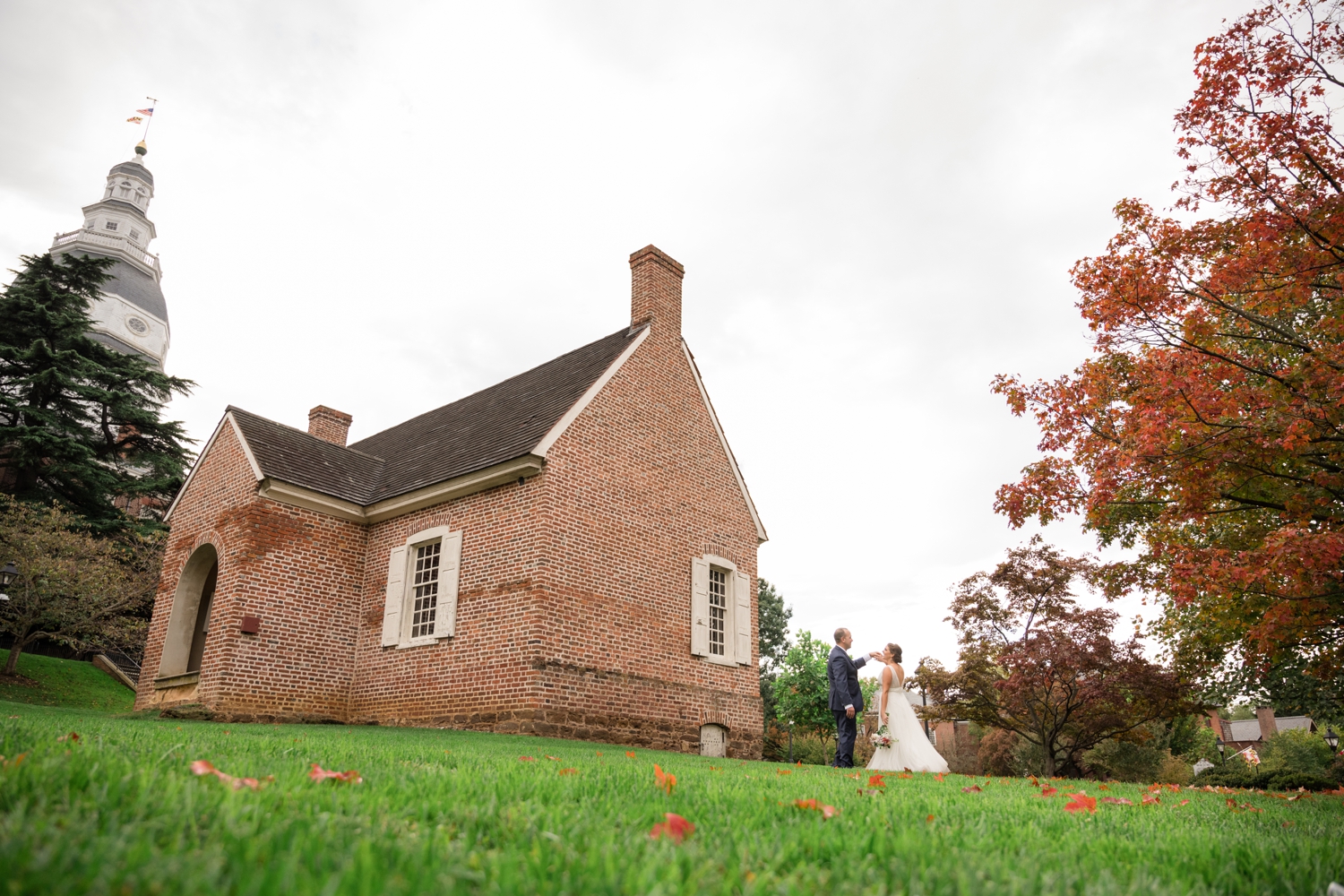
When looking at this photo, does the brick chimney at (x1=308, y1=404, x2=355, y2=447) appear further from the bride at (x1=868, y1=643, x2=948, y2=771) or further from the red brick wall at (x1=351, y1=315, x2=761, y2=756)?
the bride at (x1=868, y1=643, x2=948, y2=771)

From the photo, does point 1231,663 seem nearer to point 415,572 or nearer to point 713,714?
point 713,714

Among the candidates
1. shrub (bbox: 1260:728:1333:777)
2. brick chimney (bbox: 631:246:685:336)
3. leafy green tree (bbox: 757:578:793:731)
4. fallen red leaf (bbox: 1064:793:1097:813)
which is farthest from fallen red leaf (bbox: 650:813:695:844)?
leafy green tree (bbox: 757:578:793:731)

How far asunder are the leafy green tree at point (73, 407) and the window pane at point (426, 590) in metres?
16.4

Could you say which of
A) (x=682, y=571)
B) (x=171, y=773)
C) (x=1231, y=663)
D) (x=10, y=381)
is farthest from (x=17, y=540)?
(x=1231, y=663)

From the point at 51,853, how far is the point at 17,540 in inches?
1000

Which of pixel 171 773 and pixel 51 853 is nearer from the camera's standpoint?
pixel 51 853

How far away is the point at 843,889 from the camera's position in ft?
7.60

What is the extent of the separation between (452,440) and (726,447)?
6.12 m

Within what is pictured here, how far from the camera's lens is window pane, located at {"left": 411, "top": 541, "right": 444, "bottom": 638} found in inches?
611

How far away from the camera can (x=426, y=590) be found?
52.0ft

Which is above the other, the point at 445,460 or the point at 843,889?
the point at 445,460

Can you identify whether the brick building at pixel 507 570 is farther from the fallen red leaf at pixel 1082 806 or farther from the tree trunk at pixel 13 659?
the fallen red leaf at pixel 1082 806

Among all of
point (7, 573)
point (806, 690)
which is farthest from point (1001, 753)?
point (7, 573)

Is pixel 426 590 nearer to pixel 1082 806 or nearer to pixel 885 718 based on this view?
pixel 885 718
